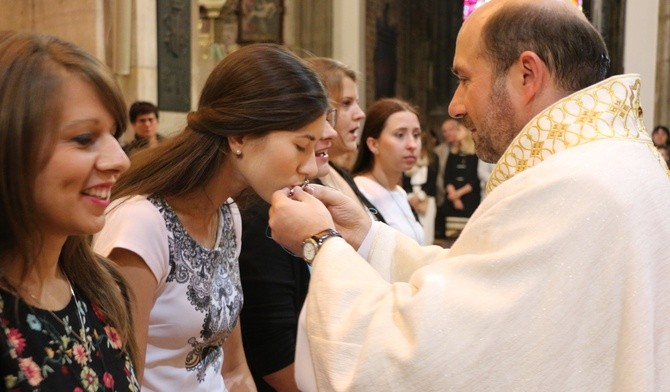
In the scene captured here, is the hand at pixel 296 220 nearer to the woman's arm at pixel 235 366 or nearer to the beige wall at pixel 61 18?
the woman's arm at pixel 235 366

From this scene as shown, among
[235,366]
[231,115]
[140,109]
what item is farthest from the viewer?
[140,109]

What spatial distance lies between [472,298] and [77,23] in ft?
22.0

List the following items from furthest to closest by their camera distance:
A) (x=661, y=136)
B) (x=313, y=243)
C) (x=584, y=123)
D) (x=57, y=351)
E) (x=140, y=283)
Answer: (x=661, y=136) < (x=140, y=283) < (x=313, y=243) < (x=584, y=123) < (x=57, y=351)

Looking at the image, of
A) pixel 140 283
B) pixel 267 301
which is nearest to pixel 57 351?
pixel 140 283

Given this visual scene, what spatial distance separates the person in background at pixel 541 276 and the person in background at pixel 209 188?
50 centimetres

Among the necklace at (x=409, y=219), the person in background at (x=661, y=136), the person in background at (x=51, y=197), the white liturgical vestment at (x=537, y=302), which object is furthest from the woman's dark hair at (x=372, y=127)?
the person in background at (x=661, y=136)

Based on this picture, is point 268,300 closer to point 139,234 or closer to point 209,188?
point 209,188

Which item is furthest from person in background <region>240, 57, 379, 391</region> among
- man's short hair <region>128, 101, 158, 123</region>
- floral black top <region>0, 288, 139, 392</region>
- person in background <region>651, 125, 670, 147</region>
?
person in background <region>651, 125, 670, 147</region>

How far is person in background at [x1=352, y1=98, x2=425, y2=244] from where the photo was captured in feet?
17.0

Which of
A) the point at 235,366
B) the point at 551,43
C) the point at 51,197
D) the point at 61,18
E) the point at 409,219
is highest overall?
the point at 61,18

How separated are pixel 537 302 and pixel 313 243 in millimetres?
618

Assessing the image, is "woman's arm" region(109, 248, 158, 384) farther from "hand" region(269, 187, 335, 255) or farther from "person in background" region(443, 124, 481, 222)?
"person in background" region(443, 124, 481, 222)

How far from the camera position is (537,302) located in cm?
187

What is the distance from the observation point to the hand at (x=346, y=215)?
2760 mm
